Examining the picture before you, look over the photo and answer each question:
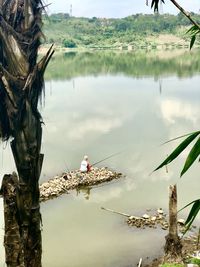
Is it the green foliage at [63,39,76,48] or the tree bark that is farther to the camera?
the green foliage at [63,39,76,48]

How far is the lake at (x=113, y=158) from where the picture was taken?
12594 mm

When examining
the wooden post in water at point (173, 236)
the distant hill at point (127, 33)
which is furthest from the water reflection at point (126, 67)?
the wooden post in water at point (173, 236)

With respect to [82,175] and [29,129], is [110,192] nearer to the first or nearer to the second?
[82,175]

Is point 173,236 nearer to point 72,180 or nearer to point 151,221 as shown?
point 151,221

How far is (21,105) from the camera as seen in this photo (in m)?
4.41

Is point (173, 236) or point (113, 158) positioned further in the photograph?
point (113, 158)

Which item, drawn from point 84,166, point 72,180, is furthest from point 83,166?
point 72,180

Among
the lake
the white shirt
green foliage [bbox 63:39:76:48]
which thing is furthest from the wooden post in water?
green foliage [bbox 63:39:76:48]

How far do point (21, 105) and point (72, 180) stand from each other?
13.3 meters

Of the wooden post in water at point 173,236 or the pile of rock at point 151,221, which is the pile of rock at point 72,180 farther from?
the wooden post in water at point 173,236

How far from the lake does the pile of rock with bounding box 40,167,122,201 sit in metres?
0.37

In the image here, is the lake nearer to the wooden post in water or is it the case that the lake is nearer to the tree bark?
the tree bark

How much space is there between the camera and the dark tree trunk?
4398 mm

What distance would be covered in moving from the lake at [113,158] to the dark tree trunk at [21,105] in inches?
18.6
